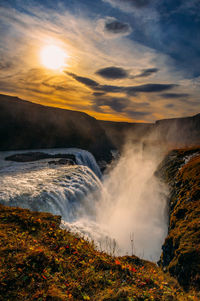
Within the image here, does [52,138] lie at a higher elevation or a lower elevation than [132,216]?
higher

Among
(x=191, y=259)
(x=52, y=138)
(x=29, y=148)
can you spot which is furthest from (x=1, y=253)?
(x=52, y=138)

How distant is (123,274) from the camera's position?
473 cm

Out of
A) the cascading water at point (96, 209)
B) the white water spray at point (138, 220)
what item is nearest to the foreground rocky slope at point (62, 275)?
the cascading water at point (96, 209)

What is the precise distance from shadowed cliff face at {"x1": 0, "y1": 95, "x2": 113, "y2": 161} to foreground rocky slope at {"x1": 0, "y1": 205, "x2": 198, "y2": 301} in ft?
146

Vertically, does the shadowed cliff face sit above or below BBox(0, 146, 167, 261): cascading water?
above

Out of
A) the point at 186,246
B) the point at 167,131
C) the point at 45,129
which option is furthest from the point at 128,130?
the point at 186,246

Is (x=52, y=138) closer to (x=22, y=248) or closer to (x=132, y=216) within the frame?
(x=132, y=216)

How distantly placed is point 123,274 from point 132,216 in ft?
52.8

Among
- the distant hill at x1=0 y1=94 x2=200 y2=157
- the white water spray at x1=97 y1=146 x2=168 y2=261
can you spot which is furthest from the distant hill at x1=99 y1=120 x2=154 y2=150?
the white water spray at x1=97 y1=146 x2=168 y2=261

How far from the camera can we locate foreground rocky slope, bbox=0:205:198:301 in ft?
11.8

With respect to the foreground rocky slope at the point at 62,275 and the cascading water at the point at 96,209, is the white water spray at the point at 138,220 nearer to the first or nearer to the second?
the cascading water at the point at 96,209

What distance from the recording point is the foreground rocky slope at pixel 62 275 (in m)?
3.60

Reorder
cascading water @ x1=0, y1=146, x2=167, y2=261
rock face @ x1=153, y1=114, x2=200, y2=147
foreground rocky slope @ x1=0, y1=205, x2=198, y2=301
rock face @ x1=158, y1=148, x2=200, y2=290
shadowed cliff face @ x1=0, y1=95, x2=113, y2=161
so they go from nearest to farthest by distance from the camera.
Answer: foreground rocky slope @ x1=0, y1=205, x2=198, y2=301 → rock face @ x1=158, y1=148, x2=200, y2=290 → cascading water @ x1=0, y1=146, x2=167, y2=261 → shadowed cliff face @ x1=0, y1=95, x2=113, y2=161 → rock face @ x1=153, y1=114, x2=200, y2=147

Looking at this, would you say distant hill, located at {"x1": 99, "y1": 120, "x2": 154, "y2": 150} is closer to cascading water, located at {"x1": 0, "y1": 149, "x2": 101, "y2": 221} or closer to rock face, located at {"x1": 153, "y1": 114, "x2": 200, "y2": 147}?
rock face, located at {"x1": 153, "y1": 114, "x2": 200, "y2": 147}
